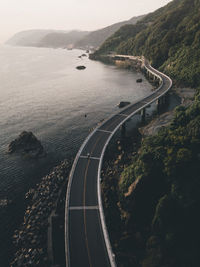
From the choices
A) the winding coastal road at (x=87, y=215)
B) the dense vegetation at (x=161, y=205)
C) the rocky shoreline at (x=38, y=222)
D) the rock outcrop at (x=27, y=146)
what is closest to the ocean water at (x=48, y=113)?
the rocky shoreline at (x=38, y=222)

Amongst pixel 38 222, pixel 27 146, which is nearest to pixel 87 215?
pixel 38 222

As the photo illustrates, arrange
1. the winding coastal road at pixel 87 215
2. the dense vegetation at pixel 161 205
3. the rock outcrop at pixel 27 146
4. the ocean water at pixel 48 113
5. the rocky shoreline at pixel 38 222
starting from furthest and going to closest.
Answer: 1. the rock outcrop at pixel 27 146
2. the ocean water at pixel 48 113
3. the rocky shoreline at pixel 38 222
4. the dense vegetation at pixel 161 205
5. the winding coastal road at pixel 87 215

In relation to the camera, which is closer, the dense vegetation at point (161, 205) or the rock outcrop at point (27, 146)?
the dense vegetation at point (161, 205)

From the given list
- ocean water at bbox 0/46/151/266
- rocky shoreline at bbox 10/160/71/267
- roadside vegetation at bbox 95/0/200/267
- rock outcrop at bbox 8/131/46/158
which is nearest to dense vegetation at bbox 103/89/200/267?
roadside vegetation at bbox 95/0/200/267

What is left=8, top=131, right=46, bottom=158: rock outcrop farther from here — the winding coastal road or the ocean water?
the winding coastal road

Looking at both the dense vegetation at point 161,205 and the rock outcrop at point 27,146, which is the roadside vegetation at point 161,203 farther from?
the rock outcrop at point 27,146

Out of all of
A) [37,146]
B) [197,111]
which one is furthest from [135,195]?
[37,146]
